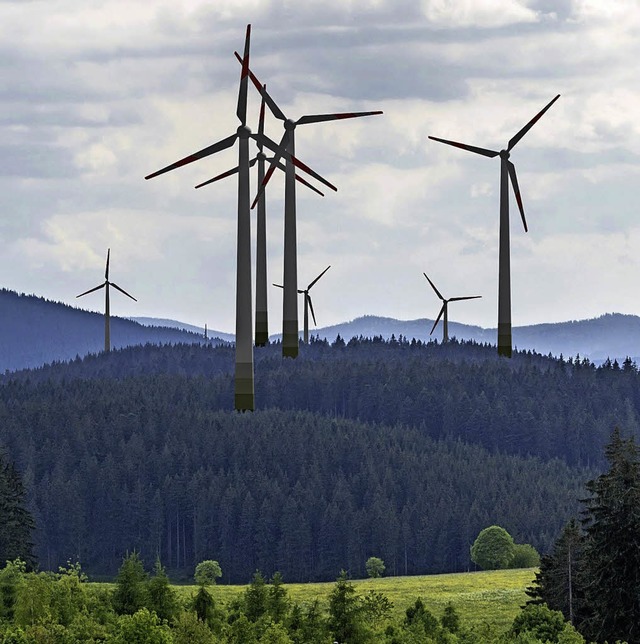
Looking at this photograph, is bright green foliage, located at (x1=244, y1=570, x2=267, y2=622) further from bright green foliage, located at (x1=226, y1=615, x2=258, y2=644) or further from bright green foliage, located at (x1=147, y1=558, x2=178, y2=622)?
bright green foliage, located at (x1=226, y1=615, x2=258, y2=644)

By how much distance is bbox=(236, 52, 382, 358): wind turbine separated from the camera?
6672cm

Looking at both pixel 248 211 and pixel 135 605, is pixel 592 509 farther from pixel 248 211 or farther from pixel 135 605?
pixel 248 211

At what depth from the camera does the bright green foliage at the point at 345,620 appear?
98938 millimetres

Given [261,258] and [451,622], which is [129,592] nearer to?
[451,622]

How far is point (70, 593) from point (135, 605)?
783cm

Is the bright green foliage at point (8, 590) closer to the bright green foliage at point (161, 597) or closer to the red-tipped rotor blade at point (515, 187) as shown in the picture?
the bright green foliage at point (161, 597)

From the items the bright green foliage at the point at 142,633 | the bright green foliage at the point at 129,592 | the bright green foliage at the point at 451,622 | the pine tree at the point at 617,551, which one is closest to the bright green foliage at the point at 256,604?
the bright green foliage at the point at 129,592

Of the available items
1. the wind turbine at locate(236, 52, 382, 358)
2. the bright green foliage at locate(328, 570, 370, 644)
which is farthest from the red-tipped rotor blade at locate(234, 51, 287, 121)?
the bright green foliage at locate(328, 570, 370, 644)

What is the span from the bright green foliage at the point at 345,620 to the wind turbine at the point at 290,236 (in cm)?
2825

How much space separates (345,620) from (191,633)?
1280 cm

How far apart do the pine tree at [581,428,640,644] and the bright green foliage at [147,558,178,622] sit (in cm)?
3083

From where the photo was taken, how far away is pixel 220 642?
305ft

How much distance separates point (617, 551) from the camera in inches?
3898

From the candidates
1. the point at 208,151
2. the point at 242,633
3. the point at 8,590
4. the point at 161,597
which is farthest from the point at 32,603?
the point at 208,151
